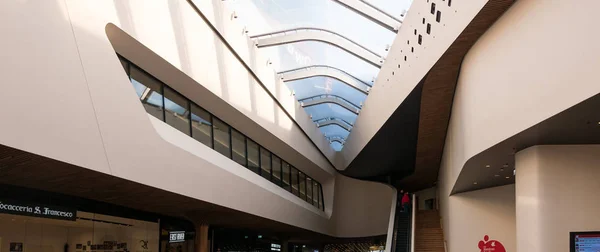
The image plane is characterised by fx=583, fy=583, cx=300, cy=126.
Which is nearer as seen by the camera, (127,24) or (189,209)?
(127,24)

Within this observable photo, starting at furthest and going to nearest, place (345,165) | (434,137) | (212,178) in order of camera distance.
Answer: (345,165) < (434,137) < (212,178)

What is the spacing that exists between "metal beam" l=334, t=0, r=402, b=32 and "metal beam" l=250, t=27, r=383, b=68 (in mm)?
2663

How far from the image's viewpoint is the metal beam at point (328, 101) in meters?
→ 25.1

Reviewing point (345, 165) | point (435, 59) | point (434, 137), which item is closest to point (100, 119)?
point (435, 59)

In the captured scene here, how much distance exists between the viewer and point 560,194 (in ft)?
30.0

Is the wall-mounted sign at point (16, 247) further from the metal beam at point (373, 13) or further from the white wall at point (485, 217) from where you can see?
the white wall at point (485, 217)

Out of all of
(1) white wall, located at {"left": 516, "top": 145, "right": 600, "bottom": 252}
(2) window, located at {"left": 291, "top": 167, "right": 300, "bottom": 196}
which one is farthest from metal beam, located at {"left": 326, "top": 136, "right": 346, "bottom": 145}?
(1) white wall, located at {"left": 516, "top": 145, "right": 600, "bottom": 252}

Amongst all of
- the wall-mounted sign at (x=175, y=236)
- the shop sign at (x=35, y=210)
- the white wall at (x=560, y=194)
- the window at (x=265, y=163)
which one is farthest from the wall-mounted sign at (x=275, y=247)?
the white wall at (x=560, y=194)

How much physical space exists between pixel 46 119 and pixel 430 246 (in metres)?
15.8

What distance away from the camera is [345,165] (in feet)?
102

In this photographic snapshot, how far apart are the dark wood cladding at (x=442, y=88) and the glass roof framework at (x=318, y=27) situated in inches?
87.4

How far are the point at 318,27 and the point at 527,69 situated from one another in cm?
952

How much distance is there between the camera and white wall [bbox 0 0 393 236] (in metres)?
7.34

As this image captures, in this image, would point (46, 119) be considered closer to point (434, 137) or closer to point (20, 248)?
point (20, 248)
